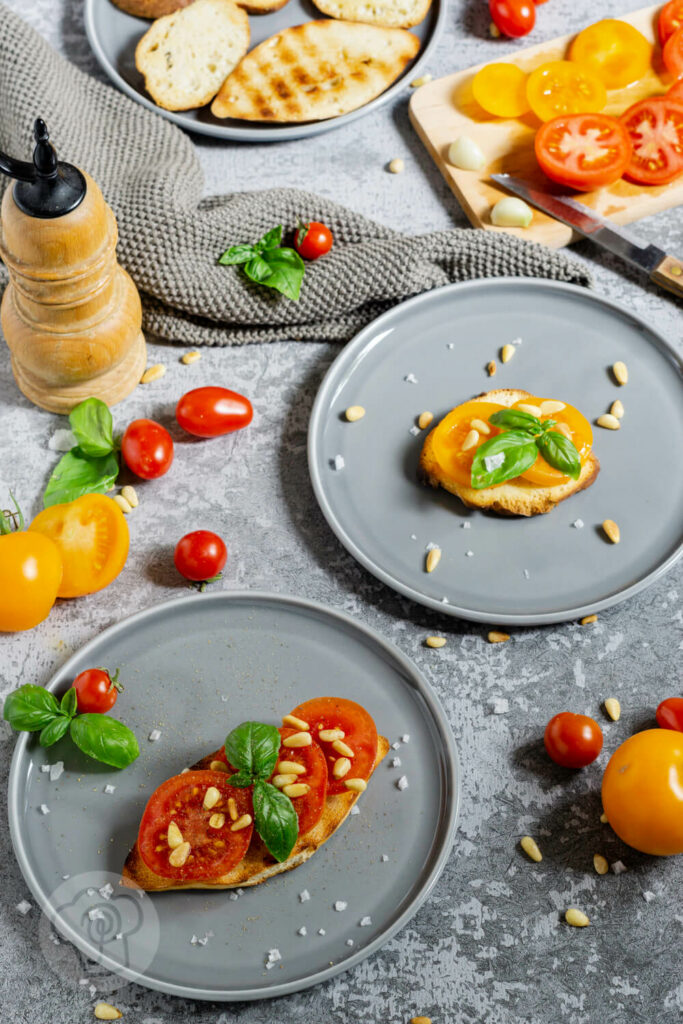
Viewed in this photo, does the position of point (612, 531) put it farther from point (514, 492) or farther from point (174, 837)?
point (174, 837)

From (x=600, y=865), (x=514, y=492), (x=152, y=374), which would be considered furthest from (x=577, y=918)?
(x=152, y=374)

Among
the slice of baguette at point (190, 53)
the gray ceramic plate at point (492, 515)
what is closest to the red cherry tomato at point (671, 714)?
the gray ceramic plate at point (492, 515)

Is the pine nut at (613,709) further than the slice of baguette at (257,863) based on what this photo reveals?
Yes

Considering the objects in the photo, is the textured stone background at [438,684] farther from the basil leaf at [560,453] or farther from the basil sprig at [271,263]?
the basil leaf at [560,453]

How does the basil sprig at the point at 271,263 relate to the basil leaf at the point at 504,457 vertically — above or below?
above

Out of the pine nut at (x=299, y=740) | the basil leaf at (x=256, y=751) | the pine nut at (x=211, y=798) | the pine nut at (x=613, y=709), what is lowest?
the pine nut at (x=613, y=709)

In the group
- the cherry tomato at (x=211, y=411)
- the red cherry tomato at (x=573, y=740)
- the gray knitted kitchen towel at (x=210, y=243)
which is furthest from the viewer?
the gray knitted kitchen towel at (x=210, y=243)

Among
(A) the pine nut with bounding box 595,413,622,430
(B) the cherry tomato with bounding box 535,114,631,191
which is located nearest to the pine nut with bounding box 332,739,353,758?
(A) the pine nut with bounding box 595,413,622,430

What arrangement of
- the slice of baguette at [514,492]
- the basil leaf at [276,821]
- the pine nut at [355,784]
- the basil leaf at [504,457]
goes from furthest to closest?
the slice of baguette at [514,492]
the basil leaf at [504,457]
the pine nut at [355,784]
the basil leaf at [276,821]
